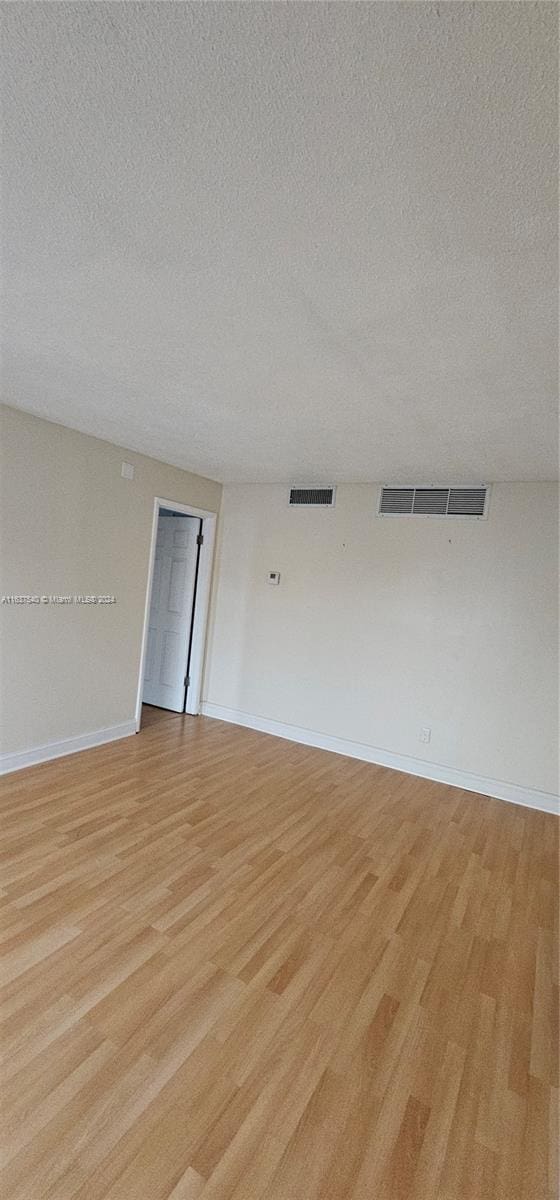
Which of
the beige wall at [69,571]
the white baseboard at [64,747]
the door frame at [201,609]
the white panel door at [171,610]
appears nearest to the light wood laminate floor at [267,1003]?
the white baseboard at [64,747]

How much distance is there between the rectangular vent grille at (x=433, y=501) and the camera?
3.93 metres

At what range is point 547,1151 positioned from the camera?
55.0 inches

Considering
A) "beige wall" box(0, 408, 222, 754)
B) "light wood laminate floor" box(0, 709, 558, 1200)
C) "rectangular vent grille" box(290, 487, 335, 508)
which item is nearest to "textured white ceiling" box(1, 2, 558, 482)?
"beige wall" box(0, 408, 222, 754)

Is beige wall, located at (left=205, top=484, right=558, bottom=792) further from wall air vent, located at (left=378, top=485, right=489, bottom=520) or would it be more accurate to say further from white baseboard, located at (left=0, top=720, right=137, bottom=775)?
white baseboard, located at (left=0, top=720, right=137, bottom=775)

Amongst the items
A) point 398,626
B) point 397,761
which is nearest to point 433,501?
point 398,626

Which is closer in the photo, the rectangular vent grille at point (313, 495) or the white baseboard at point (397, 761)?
the white baseboard at point (397, 761)

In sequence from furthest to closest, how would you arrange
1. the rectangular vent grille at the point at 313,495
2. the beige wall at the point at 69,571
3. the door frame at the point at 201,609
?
the door frame at the point at 201,609, the rectangular vent grille at the point at 313,495, the beige wall at the point at 69,571

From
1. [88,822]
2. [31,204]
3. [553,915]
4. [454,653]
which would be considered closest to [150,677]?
[88,822]

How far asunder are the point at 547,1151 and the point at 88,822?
7.78 feet

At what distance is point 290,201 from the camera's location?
1.22 metres

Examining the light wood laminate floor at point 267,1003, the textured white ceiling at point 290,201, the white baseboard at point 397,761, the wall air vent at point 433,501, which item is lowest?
the light wood laminate floor at point 267,1003

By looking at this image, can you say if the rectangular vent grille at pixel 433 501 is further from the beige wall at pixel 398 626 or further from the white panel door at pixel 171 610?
the white panel door at pixel 171 610

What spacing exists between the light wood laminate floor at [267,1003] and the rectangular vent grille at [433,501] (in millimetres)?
2407

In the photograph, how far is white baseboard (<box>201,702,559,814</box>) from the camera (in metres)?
3.77
